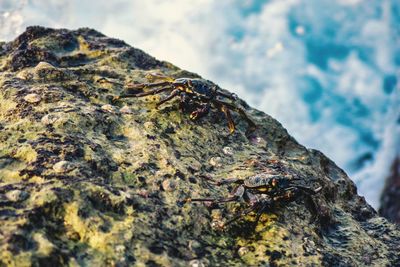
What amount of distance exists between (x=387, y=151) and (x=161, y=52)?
982 centimetres

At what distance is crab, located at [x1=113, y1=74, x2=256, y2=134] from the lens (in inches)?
164

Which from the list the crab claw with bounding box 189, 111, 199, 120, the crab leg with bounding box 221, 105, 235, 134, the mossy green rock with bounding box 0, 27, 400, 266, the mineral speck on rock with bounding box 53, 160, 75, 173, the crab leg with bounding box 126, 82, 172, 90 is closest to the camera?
the mossy green rock with bounding box 0, 27, 400, 266

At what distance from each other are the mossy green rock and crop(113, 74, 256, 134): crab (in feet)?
0.23

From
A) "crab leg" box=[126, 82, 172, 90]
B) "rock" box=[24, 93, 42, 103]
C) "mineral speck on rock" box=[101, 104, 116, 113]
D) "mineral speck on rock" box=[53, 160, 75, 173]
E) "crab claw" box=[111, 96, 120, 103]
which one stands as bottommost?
"mineral speck on rock" box=[53, 160, 75, 173]

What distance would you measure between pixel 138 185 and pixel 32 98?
1239 mm

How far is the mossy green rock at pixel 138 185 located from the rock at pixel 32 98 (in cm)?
1

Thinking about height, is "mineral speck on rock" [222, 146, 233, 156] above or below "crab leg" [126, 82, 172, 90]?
below

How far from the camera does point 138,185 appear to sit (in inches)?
121

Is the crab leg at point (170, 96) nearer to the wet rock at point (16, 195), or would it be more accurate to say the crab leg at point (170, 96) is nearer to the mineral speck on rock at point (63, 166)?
the mineral speck on rock at point (63, 166)

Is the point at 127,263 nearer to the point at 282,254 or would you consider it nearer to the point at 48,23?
the point at 282,254

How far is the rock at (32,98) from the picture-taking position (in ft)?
12.1

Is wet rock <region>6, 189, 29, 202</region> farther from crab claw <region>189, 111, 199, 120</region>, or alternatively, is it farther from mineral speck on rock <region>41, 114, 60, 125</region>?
crab claw <region>189, 111, 199, 120</region>

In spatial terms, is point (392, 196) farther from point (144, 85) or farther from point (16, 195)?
point (16, 195)

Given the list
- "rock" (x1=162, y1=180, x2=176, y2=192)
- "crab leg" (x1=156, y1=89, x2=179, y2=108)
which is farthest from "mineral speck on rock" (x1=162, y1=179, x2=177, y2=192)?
"crab leg" (x1=156, y1=89, x2=179, y2=108)
